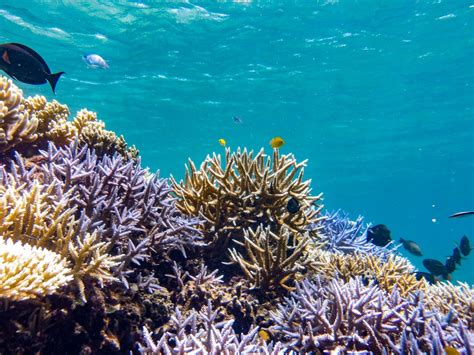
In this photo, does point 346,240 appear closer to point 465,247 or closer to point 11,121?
point 465,247

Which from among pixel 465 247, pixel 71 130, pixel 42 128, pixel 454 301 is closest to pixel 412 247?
pixel 465 247

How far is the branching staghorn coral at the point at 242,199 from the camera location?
4227mm

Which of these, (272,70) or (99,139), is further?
(272,70)

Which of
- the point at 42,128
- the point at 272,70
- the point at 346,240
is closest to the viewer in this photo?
the point at 42,128

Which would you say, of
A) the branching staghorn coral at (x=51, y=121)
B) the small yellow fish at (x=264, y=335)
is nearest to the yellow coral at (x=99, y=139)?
the branching staghorn coral at (x=51, y=121)

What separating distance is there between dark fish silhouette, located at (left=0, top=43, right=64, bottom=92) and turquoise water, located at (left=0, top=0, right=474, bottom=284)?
9050 mm

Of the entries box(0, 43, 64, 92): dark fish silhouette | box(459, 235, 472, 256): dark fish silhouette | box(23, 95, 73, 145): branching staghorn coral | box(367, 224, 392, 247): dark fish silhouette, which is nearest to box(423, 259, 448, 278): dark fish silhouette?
box(459, 235, 472, 256): dark fish silhouette

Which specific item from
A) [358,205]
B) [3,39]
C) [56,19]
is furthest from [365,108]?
[358,205]

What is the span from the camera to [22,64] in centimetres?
382

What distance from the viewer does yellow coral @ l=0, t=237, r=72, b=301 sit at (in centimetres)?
199

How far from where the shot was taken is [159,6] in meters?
17.5

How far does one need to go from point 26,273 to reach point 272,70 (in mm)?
24533

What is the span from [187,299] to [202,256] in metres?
0.71

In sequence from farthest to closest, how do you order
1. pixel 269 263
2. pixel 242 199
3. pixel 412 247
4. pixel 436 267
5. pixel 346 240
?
pixel 412 247
pixel 346 240
pixel 436 267
pixel 242 199
pixel 269 263
